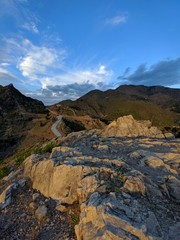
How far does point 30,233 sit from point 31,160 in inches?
238

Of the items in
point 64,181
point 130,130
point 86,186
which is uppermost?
point 130,130

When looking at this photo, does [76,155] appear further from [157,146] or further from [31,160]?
[157,146]

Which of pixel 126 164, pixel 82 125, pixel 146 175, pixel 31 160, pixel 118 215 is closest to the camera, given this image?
pixel 118 215

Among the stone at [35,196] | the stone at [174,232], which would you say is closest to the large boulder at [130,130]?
the stone at [35,196]

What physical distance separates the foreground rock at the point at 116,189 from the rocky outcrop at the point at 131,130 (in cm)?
717

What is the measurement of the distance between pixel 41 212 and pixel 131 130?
15293 mm

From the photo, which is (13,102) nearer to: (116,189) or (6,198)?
(6,198)

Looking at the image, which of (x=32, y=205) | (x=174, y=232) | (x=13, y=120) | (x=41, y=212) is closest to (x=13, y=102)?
(x=13, y=120)

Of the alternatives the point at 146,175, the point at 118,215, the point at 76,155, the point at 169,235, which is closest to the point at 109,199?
the point at 118,215

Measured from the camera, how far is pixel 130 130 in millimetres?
23844

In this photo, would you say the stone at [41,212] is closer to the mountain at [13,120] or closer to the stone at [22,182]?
the stone at [22,182]

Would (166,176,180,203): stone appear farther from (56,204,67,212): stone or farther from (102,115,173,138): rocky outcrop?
(102,115,173,138): rocky outcrop

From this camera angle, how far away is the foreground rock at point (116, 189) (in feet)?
24.5

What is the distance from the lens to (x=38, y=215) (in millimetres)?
10117
